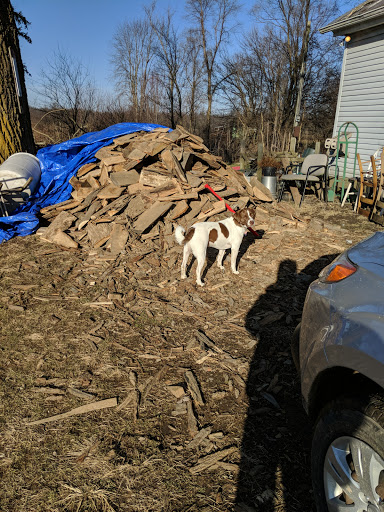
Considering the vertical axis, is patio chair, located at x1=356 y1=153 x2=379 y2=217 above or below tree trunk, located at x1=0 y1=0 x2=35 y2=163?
below

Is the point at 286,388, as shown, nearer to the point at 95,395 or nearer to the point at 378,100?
the point at 95,395

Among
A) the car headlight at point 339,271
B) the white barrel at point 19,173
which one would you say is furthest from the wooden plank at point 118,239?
the car headlight at point 339,271

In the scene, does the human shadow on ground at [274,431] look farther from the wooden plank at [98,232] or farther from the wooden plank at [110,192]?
the wooden plank at [110,192]

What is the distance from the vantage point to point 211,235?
207 inches

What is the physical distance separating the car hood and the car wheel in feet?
2.27

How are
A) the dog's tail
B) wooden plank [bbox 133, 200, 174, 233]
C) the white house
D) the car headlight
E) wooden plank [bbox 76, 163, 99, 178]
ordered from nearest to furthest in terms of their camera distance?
1. the car headlight
2. the dog's tail
3. wooden plank [bbox 133, 200, 174, 233]
4. wooden plank [bbox 76, 163, 99, 178]
5. the white house

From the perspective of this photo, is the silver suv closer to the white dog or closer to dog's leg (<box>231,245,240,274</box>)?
the white dog

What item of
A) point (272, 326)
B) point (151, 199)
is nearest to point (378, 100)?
point (151, 199)

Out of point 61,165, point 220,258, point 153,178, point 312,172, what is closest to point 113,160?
point 153,178

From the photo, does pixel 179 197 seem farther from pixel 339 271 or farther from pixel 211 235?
pixel 339 271

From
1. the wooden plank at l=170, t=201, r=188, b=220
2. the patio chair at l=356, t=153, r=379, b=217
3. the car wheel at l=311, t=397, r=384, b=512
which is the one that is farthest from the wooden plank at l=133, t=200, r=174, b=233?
the patio chair at l=356, t=153, r=379, b=217

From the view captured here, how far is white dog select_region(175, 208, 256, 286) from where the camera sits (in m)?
5.09

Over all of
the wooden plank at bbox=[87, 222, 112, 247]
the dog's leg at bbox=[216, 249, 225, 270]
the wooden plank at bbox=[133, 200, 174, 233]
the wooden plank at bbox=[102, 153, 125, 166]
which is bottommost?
the dog's leg at bbox=[216, 249, 225, 270]

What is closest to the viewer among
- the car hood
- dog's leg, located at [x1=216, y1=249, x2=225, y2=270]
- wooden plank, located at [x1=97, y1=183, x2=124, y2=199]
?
the car hood
